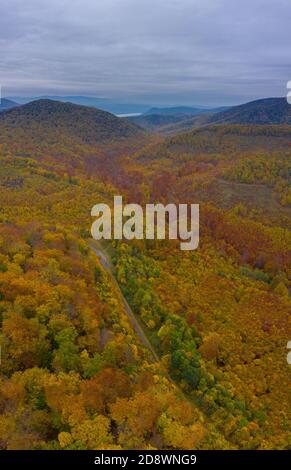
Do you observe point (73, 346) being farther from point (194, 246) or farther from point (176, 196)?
point (176, 196)

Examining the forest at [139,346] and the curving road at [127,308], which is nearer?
the forest at [139,346]

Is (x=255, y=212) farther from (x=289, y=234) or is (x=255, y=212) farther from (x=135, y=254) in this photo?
(x=135, y=254)

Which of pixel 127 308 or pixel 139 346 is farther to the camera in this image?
pixel 127 308

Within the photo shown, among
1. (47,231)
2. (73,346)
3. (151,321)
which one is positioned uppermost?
(47,231)

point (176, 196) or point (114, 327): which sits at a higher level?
point (176, 196)

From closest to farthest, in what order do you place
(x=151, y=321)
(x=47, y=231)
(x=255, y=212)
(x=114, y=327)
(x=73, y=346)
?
(x=73, y=346)
(x=114, y=327)
(x=151, y=321)
(x=47, y=231)
(x=255, y=212)

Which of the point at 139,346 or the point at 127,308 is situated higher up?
the point at 127,308

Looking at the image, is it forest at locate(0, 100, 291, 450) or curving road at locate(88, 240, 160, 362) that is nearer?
forest at locate(0, 100, 291, 450)
